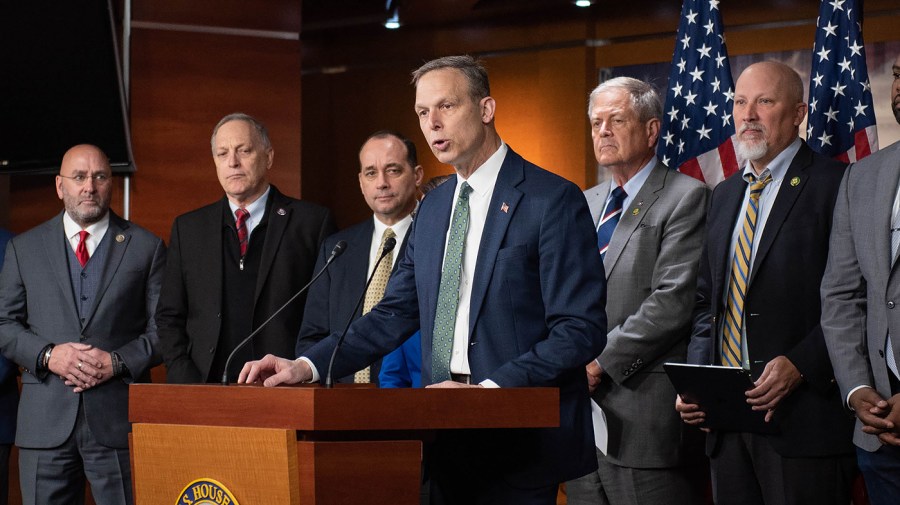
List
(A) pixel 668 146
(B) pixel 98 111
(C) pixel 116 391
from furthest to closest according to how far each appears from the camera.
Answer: (B) pixel 98 111 → (A) pixel 668 146 → (C) pixel 116 391

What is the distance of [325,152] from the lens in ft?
29.1

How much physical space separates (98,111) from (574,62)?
3407mm

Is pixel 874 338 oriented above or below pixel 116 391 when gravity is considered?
above

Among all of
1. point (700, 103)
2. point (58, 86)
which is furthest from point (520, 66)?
point (58, 86)

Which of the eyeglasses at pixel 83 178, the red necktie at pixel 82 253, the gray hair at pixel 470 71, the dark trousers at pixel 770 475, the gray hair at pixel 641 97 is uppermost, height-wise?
the gray hair at pixel 641 97

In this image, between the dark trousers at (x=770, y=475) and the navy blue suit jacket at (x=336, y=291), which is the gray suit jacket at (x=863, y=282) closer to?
the dark trousers at (x=770, y=475)

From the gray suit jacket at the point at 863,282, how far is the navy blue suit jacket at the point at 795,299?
137mm

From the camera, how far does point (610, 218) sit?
3984 mm

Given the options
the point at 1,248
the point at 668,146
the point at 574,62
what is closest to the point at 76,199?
the point at 1,248

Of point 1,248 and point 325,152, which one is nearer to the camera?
point 1,248

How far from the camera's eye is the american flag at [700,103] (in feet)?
16.2

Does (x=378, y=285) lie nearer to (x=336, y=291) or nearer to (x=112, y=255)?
(x=336, y=291)

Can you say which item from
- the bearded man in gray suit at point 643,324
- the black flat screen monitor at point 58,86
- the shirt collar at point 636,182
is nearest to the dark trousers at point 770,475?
the bearded man in gray suit at point 643,324

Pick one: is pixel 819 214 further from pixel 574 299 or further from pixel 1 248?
pixel 1 248
